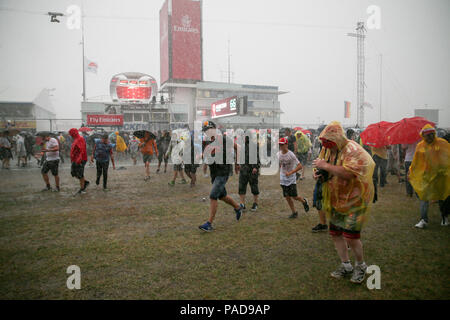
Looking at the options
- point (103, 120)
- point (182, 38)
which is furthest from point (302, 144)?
point (182, 38)

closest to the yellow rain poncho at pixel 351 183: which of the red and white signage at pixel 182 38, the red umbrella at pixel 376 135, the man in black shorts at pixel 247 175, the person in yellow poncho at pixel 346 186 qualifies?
the person in yellow poncho at pixel 346 186

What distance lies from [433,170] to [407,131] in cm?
252

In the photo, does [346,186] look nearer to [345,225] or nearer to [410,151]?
[345,225]

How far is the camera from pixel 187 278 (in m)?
3.46

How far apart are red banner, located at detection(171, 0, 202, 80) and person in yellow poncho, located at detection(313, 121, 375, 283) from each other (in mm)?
61734

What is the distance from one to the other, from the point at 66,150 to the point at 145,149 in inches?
592

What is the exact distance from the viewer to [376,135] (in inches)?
328

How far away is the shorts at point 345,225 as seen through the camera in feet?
10.3

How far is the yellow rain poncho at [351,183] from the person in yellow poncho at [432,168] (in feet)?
8.14

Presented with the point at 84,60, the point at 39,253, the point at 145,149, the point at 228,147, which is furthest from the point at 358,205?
the point at 84,60

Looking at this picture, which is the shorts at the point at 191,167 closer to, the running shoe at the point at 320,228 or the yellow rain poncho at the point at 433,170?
the running shoe at the point at 320,228

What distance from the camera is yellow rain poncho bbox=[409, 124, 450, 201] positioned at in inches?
183

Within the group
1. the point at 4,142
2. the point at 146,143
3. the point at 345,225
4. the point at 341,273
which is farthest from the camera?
the point at 4,142
